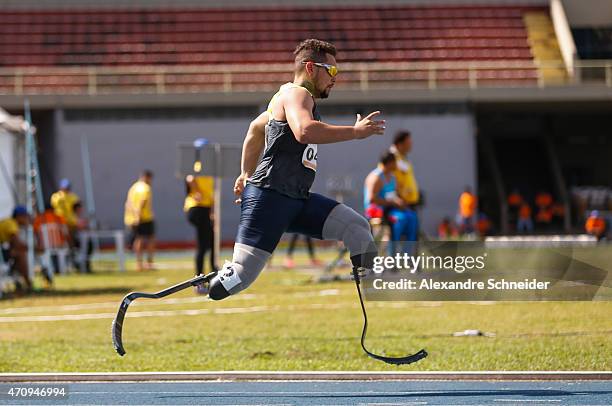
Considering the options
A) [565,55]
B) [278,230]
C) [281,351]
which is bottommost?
[281,351]

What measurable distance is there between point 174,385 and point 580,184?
41.7 m

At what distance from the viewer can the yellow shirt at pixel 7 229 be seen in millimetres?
17703

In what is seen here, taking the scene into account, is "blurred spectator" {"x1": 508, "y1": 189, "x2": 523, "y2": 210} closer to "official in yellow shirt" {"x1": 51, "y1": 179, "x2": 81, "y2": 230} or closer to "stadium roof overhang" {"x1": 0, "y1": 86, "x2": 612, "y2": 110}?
"stadium roof overhang" {"x1": 0, "y1": 86, "x2": 612, "y2": 110}

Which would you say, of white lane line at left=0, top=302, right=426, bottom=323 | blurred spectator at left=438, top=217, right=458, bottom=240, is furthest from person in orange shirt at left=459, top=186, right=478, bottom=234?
white lane line at left=0, top=302, right=426, bottom=323

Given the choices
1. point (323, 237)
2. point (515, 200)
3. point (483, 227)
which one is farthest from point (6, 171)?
point (515, 200)

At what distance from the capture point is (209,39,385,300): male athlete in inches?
277

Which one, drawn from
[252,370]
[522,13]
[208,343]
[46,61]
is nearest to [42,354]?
[208,343]

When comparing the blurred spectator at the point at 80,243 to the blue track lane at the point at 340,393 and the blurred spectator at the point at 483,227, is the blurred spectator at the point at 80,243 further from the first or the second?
the blue track lane at the point at 340,393

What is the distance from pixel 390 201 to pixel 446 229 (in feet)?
71.7

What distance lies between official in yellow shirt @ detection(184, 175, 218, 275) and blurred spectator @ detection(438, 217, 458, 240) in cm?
2056

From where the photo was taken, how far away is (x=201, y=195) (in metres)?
17.2

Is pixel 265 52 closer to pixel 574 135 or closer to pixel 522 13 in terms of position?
pixel 522 13

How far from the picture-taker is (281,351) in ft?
31.2

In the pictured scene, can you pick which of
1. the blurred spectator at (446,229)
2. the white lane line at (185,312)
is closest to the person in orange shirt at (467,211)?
the blurred spectator at (446,229)
